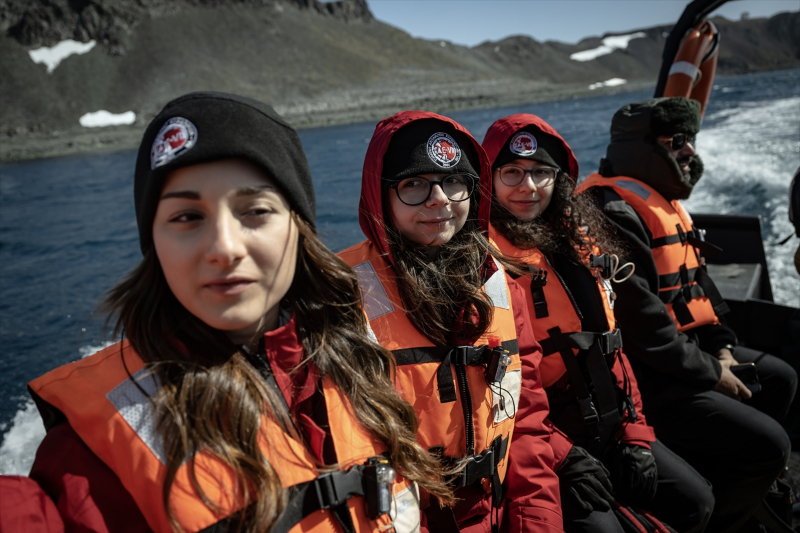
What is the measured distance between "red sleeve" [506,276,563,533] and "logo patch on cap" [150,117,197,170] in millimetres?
1226

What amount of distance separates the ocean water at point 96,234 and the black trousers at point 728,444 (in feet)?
6.05

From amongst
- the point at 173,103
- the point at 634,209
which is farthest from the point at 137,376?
the point at 634,209

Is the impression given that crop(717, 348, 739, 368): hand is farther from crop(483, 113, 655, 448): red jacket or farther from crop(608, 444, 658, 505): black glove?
crop(608, 444, 658, 505): black glove

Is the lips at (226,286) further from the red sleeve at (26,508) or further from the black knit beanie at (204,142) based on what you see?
the red sleeve at (26,508)

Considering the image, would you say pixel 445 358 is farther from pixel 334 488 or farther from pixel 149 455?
pixel 149 455

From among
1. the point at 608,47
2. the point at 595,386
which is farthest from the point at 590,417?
the point at 608,47

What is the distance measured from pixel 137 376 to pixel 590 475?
154 centimetres

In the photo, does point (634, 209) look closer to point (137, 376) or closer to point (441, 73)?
point (137, 376)

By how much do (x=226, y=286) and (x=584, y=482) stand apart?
1.48 metres

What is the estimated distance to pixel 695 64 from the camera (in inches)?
167

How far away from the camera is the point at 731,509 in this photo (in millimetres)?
2373

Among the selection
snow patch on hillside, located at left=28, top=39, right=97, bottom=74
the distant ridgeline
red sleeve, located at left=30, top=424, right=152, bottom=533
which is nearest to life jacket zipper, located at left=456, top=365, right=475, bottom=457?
red sleeve, located at left=30, top=424, right=152, bottom=533

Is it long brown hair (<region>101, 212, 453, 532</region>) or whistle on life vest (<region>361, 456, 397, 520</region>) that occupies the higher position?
long brown hair (<region>101, 212, 453, 532</region>)

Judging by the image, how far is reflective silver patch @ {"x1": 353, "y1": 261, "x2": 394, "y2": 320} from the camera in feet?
5.16
